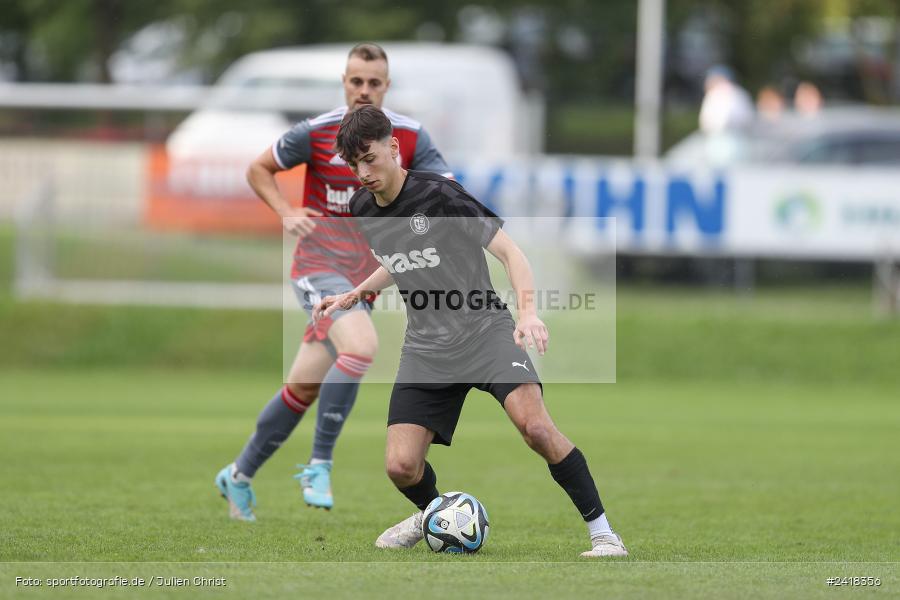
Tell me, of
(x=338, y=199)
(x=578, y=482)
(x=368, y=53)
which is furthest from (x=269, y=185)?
(x=578, y=482)

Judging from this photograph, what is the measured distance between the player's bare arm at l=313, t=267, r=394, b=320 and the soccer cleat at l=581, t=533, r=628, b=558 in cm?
143

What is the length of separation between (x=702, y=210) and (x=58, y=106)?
732cm

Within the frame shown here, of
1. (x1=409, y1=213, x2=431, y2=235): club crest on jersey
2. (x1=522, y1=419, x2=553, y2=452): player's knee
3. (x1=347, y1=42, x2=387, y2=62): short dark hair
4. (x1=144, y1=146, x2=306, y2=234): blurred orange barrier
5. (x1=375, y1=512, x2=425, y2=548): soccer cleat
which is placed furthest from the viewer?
(x1=144, y1=146, x2=306, y2=234): blurred orange barrier

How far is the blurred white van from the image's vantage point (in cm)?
1686

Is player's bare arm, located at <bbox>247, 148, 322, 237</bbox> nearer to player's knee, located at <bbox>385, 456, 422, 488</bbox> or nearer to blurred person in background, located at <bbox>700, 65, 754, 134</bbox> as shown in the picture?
player's knee, located at <bbox>385, 456, 422, 488</bbox>

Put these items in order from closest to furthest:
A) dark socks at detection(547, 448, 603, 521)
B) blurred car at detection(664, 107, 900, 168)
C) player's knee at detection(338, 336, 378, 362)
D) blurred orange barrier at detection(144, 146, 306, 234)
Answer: dark socks at detection(547, 448, 603, 521)
player's knee at detection(338, 336, 378, 362)
blurred orange barrier at detection(144, 146, 306, 234)
blurred car at detection(664, 107, 900, 168)

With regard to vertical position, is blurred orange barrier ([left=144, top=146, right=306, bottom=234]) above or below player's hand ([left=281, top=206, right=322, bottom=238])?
below

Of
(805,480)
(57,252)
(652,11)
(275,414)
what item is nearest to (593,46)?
(652,11)

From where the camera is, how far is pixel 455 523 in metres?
6.59

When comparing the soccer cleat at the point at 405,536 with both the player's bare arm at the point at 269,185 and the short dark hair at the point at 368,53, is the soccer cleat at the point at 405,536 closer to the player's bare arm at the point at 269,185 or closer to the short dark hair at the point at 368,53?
the player's bare arm at the point at 269,185

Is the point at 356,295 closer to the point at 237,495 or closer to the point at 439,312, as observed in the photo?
the point at 439,312

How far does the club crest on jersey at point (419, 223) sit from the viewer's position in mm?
6500

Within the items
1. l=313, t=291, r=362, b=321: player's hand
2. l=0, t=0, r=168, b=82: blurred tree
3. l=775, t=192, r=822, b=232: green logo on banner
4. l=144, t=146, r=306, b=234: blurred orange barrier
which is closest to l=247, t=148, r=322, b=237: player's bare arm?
l=313, t=291, r=362, b=321: player's hand

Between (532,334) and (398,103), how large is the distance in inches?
433
